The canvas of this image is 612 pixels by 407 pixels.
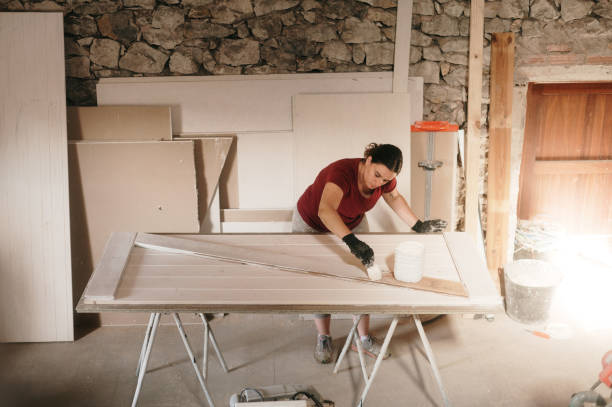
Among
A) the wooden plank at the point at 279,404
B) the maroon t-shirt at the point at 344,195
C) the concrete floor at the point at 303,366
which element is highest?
the maroon t-shirt at the point at 344,195

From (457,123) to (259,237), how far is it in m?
1.77

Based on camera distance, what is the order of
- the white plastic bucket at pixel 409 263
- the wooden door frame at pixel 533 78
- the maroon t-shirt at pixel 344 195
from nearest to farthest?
the white plastic bucket at pixel 409 263 → the maroon t-shirt at pixel 344 195 → the wooden door frame at pixel 533 78

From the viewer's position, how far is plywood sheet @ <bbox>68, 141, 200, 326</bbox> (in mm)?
3449

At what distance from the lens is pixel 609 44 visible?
11.5 ft

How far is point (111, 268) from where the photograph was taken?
242 centimetres

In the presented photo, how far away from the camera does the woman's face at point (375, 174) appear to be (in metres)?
2.54

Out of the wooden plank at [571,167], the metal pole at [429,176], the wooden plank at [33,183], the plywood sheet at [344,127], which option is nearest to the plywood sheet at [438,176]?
the metal pole at [429,176]

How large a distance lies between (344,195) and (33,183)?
2110 mm

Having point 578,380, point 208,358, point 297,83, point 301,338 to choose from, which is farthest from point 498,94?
point 208,358

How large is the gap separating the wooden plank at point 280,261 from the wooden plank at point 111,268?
80mm

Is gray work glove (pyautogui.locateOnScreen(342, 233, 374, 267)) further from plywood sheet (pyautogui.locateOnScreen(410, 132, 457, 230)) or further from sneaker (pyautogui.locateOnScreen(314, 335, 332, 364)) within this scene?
plywood sheet (pyautogui.locateOnScreen(410, 132, 457, 230))

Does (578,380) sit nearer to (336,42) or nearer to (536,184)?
(536,184)

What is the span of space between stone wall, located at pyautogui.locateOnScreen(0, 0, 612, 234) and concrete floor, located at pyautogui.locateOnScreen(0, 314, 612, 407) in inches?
69.7

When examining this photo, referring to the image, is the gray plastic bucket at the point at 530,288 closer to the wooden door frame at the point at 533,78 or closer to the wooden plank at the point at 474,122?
the wooden plank at the point at 474,122
